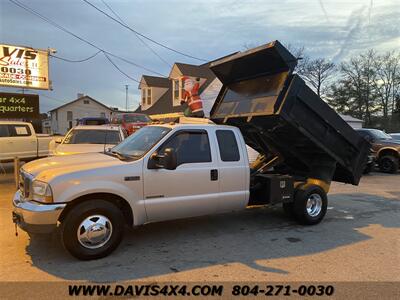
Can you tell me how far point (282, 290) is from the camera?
408 cm

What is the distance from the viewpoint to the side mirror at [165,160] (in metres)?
4.99

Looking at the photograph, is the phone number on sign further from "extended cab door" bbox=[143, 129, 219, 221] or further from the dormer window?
the dormer window

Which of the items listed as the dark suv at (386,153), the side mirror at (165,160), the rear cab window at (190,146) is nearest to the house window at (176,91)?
the dark suv at (386,153)

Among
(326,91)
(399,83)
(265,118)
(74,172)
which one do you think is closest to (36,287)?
(74,172)

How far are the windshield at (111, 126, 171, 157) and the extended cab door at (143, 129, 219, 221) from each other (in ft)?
0.69

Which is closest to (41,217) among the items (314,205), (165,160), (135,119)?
(165,160)

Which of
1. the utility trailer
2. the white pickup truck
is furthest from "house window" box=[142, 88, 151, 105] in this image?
the white pickup truck

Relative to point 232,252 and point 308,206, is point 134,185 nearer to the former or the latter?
point 232,252

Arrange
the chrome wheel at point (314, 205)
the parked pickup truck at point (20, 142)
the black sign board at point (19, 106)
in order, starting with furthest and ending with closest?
1. the black sign board at point (19, 106)
2. the parked pickup truck at point (20, 142)
3. the chrome wheel at point (314, 205)

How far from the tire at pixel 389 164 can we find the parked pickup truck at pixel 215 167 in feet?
32.5

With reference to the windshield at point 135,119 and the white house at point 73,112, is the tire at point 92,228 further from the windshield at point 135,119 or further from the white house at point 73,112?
the white house at point 73,112


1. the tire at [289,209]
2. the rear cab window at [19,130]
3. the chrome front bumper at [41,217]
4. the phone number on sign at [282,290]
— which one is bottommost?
the phone number on sign at [282,290]

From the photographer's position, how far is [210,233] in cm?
613

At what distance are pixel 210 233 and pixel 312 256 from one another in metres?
1.71
